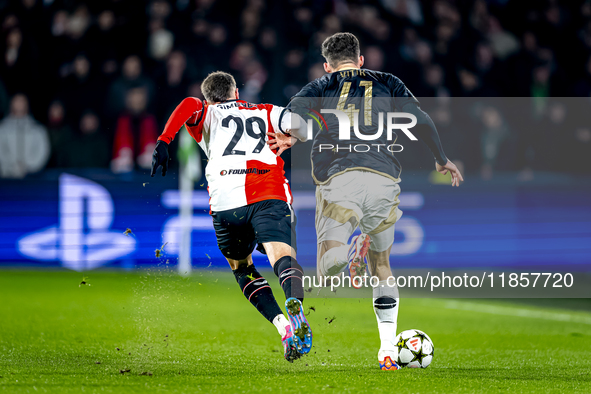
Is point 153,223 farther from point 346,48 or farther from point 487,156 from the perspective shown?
point 346,48

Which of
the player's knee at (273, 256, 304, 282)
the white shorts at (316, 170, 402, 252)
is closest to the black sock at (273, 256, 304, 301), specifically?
the player's knee at (273, 256, 304, 282)

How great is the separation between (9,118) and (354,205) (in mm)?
6337

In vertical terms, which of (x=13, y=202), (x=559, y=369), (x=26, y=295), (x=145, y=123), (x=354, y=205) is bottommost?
(x=559, y=369)

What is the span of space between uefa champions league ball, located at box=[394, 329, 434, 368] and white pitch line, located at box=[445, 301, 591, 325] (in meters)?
3.36

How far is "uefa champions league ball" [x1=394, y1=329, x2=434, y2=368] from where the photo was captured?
4230mm

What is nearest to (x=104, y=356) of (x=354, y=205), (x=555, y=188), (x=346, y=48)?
(x=354, y=205)

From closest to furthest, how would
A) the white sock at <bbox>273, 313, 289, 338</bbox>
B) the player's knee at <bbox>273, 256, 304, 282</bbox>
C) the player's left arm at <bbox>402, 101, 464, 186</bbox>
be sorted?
the white sock at <bbox>273, 313, 289, 338</bbox>, the player's knee at <bbox>273, 256, 304, 282</bbox>, the player's left arm at <bbox>402, 101, 464, 186</bbox>

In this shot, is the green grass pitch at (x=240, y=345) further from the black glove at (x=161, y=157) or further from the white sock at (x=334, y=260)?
the black glove at (x=161, y=157)

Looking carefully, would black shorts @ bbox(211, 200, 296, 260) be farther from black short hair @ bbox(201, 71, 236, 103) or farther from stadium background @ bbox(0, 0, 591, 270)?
stadium background @ bbox(0, 0, 591, 270)

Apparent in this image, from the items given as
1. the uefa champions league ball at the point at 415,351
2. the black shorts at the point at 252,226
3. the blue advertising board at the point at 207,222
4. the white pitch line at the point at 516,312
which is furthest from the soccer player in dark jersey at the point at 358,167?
the blue advertising board at the point at 207,222

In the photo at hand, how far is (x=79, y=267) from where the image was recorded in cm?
900

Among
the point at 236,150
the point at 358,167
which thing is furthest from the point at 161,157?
the point at 358,167

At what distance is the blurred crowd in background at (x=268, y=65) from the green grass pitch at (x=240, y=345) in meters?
1.99

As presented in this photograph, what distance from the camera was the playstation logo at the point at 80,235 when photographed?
8914 mm
